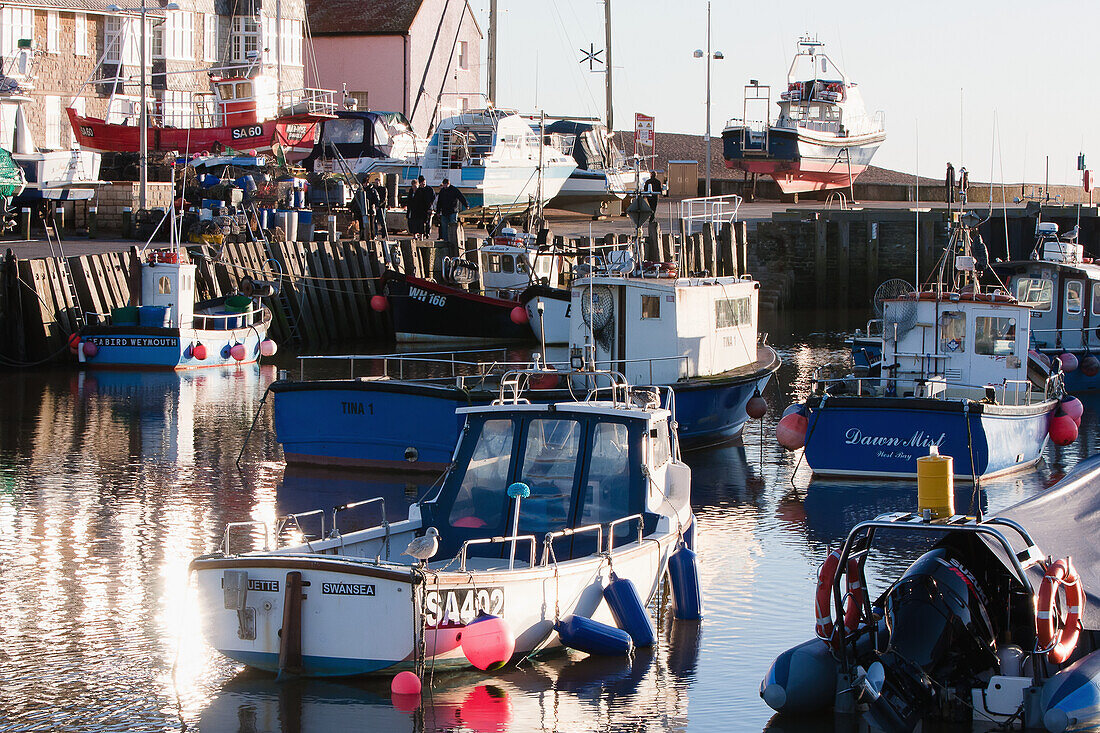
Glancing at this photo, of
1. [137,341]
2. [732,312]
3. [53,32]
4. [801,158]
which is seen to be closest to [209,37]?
[53,32]

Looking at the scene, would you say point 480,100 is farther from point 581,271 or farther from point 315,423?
point 315,423

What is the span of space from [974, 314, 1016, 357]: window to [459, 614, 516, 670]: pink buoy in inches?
434

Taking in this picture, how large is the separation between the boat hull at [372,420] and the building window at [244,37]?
3726 centimetres

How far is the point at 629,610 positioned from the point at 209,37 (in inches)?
1791

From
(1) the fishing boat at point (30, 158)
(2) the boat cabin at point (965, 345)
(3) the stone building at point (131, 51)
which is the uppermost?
(3) the stone building at point (131, 51)

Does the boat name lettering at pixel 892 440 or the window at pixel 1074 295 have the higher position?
the window at pixel 1074 295

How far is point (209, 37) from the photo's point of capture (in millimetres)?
52938

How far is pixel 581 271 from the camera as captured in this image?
76.9ft

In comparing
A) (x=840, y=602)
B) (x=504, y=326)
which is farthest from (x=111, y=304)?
(x=840, y=602)

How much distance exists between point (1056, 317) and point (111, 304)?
17.4 m

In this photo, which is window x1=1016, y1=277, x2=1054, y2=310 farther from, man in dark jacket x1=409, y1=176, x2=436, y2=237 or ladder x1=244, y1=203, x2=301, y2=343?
man in dark jacket x1=409, y1=176, x2=436, y2=237

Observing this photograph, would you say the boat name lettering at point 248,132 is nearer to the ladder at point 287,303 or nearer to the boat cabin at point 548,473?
the ladder at point 287,303

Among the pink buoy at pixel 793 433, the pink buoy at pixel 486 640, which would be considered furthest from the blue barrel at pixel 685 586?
the pink buoy at pixel 793 433

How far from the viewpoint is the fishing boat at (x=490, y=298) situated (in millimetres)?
31828
